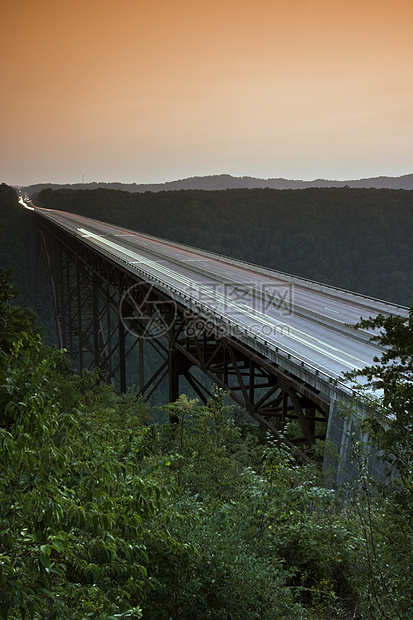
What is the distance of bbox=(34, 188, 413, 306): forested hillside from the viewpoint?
84.6m

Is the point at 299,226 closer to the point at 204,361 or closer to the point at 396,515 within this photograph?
the point at 204,361

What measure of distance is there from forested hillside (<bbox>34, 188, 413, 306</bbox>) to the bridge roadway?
54.2 m

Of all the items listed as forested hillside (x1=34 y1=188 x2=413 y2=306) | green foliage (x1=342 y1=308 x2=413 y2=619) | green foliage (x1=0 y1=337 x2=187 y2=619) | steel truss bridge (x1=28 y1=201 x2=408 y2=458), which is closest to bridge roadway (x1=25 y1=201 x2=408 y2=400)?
steel truss bridge (x1=28 y1=201 x2=408 y2=458)

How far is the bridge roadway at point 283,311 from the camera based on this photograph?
12.1 m

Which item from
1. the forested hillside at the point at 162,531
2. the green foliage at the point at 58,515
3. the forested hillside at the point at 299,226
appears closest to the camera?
the green foliage at the point at 58,515

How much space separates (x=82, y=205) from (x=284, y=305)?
108 m

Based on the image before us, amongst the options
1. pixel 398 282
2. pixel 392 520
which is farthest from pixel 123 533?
pixel 398 282

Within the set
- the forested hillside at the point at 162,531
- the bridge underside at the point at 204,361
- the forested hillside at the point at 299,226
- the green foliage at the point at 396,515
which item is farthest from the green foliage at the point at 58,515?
the forested hillside at the point at 299,226

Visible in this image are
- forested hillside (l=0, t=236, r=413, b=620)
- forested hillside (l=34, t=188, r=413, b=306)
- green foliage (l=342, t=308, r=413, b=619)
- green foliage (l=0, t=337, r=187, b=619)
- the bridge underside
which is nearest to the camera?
green foliage (l=0, t=337, r=187, b=619)

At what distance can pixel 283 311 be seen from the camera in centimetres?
1895

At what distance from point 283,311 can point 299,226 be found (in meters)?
83.4

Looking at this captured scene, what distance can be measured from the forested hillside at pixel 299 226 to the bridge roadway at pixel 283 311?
54.2 meters

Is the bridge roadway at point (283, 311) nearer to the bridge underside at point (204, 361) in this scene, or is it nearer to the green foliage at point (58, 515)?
the bridge underside at point (204, 361)

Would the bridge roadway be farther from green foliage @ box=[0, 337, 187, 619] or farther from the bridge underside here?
green foliage @ box=[0, 337, 187, 619]
